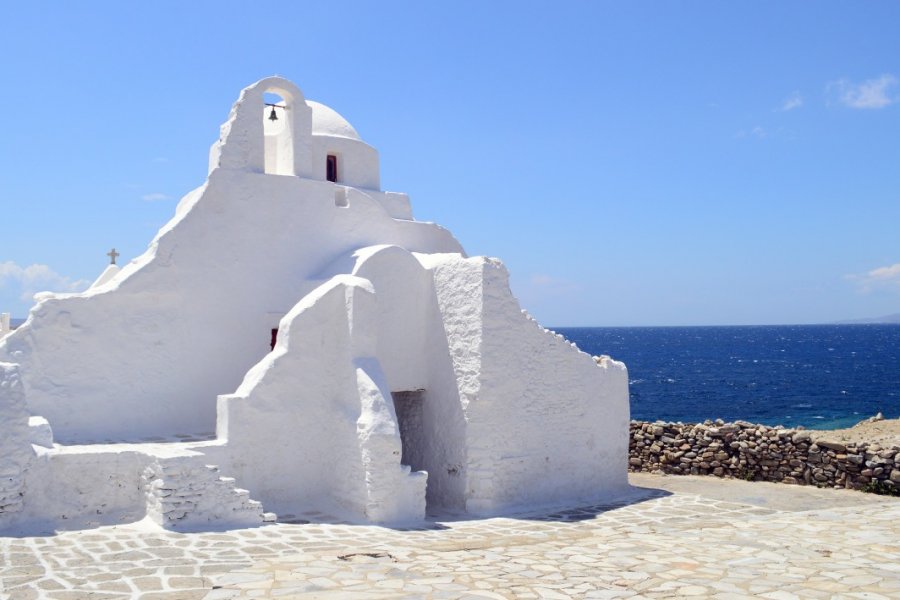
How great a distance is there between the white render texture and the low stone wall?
9.72ft

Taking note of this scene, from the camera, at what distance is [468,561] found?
8367 millimetres

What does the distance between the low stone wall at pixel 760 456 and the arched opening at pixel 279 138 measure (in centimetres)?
896

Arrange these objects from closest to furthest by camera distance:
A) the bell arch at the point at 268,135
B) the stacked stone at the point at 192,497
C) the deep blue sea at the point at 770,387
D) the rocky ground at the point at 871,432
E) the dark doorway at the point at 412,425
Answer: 1. the stacked stone at the point at 192,497
2. the bell arch at the point at 268,135
3. the dark doorway at the point at 412,425
4. the rocky ground at the point at 871,432
5. the deep blue sea at the point at 770,387

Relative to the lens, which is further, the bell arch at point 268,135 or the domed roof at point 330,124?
the domed roof at point 330,124

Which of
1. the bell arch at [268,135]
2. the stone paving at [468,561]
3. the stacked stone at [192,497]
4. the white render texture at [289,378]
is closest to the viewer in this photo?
the stone paving at [468,561]

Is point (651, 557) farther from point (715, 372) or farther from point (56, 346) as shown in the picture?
point (715, 372)

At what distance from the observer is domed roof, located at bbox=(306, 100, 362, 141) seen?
14.7 metres

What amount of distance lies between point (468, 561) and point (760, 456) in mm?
9089

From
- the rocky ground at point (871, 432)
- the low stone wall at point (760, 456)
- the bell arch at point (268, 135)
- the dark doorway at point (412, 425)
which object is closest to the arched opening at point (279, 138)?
the bell arch at point (268, 135)

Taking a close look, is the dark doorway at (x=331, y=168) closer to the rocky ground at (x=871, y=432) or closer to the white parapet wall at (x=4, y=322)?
the white parapet wall at (x=4, y=322)

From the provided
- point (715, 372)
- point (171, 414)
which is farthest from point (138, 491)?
point (715, 372)

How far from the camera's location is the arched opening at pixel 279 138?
13.2m

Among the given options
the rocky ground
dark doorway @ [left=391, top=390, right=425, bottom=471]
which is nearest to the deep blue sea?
the rocky ground

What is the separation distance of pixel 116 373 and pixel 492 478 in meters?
5.42
